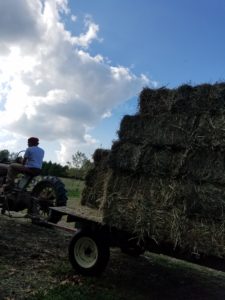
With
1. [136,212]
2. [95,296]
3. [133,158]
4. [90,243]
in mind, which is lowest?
[95,296]

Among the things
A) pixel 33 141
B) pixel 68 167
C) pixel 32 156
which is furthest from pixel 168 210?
pixel 68 167

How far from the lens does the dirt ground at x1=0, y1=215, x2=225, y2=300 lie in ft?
23.4

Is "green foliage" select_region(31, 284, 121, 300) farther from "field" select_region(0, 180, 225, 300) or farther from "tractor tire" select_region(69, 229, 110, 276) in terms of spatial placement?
"tractor tire" select_region(69, 229, 110, 276)

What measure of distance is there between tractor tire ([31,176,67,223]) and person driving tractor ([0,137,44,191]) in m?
0.35

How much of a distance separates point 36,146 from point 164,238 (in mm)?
5959

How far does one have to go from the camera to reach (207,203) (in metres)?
6.30

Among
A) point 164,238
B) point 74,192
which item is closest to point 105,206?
point 164,238

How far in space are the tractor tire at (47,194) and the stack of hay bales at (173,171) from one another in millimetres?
4476

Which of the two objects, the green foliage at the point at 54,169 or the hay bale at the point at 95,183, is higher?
the green foliage at the point at 54,169

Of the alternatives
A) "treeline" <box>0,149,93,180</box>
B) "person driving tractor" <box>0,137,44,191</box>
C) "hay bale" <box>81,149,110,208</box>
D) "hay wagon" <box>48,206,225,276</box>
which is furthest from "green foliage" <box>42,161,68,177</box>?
"hay wagon" <box>48,206,225,276</box>

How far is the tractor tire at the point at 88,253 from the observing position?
A: 7.73 m

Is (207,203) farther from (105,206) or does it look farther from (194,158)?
(105,206)

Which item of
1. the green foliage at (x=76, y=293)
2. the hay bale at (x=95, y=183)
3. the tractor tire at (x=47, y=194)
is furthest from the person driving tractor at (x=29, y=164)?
the green foliage at (x=76, y=293)

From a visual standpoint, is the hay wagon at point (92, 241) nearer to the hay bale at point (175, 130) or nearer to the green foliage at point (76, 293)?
the green foliage at point (76, 293)
